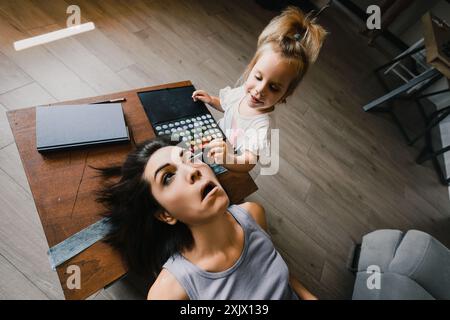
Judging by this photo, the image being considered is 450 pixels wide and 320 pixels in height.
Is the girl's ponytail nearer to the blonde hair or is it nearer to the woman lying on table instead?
the blonde hair

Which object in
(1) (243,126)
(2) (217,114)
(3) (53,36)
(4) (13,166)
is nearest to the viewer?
(1) (243,126)

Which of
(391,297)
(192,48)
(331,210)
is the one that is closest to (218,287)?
(391,297)

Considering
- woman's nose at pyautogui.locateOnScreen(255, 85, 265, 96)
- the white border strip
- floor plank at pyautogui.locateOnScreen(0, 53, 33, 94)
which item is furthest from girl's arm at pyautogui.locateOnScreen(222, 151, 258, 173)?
the white border strip

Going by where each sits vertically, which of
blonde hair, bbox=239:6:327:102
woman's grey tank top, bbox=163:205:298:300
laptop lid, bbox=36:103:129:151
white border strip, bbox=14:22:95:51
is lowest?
white border strip, bbox=14:22:95:51

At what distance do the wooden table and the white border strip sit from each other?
1115mm

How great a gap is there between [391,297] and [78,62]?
2.13 meters

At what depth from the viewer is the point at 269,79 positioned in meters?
1.06

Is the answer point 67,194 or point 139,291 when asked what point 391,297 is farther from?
point 67,194

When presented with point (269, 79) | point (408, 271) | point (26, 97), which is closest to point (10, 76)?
point (26, 97)

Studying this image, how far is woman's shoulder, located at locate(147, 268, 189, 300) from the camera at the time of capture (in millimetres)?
785

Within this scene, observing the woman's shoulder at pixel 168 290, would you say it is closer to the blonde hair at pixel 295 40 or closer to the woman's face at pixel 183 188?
the woman's face at pixel 183 188

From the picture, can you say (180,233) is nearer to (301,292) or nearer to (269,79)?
(301,292)

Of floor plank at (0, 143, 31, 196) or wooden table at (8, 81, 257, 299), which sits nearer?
wooden table at (8, 81, 257, 299)

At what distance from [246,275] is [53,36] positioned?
1.97 m
